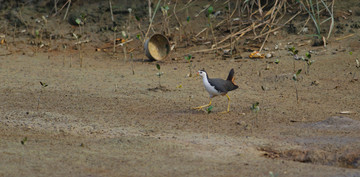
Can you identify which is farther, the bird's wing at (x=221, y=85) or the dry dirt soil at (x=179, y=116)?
the bird's wing at (x=221, y=85)

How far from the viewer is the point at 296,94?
20.5ft

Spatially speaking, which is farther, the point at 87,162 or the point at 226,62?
the point at 226,62

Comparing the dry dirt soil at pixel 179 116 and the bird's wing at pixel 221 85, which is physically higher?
the bird's wing at pixel 221 85

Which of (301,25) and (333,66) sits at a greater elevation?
(301,25)

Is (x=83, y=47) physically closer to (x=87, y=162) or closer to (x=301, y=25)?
(x=301, y=25)

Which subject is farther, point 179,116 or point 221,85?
point 221,85

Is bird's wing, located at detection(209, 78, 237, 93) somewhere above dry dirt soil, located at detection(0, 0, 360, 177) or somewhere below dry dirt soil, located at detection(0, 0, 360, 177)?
above

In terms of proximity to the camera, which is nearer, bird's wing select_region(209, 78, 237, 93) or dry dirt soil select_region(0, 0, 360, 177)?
dry dirt soil select_region(0, 0, 360, 177)

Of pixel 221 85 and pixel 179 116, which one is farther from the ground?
pixel 221 85

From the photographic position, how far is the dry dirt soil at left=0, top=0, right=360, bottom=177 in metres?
3.93

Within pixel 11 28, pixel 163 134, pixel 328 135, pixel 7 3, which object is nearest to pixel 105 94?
pixel 163 134

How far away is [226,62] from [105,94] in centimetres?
231

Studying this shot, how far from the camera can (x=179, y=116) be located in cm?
538

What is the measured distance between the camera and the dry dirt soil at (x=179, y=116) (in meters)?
3.93
